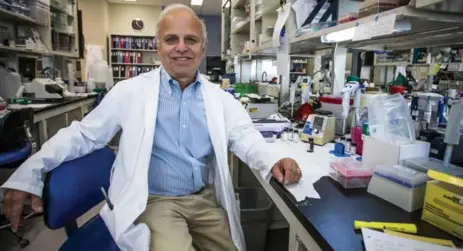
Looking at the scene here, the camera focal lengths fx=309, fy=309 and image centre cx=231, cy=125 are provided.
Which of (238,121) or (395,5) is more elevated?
(395,5)

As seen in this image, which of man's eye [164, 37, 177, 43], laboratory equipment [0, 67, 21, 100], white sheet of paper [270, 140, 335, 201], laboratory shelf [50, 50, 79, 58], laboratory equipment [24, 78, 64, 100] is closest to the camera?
white sheet of paper [270, 140, 335, 201]

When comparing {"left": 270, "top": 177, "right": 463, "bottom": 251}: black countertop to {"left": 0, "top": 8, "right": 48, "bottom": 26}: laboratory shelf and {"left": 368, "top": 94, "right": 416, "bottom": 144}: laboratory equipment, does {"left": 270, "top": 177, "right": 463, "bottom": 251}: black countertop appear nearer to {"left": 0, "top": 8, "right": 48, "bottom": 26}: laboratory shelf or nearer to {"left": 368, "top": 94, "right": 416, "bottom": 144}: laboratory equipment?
{"left": 368, "top": 94, "right": 416, "bottom": 144}: laboratory equipment

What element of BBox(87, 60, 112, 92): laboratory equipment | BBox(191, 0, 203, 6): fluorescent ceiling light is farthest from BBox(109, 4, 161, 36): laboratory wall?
BBox(87, 60, 112, 92): laboratory equipment

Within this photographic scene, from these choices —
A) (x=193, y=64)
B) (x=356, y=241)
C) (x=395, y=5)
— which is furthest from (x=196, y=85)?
(x=356, y=241)

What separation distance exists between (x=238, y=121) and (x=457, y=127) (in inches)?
30.7

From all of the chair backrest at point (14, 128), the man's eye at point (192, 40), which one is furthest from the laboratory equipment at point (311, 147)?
the chair backrest at point (14, 128)

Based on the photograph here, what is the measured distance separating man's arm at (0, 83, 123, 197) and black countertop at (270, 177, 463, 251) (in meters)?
0.73

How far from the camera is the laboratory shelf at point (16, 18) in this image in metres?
2.96

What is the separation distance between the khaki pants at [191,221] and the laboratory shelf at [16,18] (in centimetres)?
283

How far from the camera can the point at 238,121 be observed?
4.46 feet

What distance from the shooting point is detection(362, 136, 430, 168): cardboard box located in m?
0.95

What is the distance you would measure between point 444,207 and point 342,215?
0.72ft

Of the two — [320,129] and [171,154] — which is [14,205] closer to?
[171,154]

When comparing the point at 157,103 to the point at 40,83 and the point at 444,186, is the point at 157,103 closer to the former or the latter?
the point at 444,186
